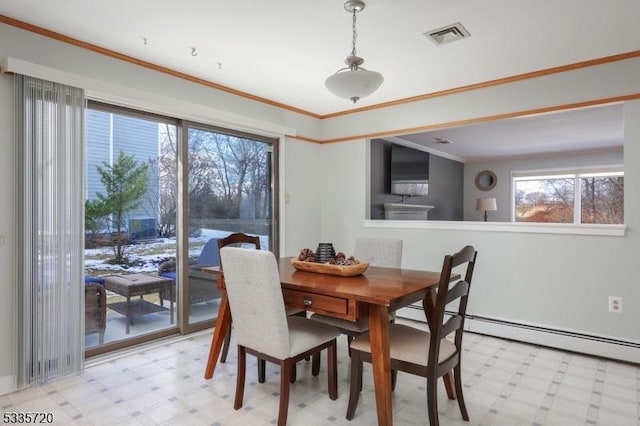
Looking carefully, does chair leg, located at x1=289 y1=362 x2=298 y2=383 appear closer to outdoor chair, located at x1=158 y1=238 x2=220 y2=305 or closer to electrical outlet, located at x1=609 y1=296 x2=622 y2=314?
outdoor chair, located at x1=158 y1=238 x2=220 y2=305

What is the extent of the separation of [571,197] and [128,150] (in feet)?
21.5

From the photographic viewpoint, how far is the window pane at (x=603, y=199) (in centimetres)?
584

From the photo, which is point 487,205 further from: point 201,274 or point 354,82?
point 354,82

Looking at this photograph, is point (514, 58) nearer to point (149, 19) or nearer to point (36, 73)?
point (149, 19)

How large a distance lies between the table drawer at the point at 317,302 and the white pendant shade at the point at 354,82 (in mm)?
1146

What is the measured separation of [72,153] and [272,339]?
1.89 metres

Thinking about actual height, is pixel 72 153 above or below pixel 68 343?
above

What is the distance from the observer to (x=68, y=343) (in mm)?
2553

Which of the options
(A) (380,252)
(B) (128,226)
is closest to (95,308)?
(B) (128,226)

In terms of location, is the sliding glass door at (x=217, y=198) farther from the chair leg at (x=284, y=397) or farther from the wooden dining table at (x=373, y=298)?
the chair leg at (x=284, y=397)

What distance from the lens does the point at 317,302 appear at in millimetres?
2000

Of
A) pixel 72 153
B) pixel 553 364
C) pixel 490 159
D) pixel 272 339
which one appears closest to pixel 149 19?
pixel 72 153

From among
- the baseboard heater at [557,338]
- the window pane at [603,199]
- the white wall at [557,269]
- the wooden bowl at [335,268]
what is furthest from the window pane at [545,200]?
the wooden bowl at [335,268]

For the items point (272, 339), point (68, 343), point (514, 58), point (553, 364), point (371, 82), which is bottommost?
point (553, 364)
